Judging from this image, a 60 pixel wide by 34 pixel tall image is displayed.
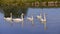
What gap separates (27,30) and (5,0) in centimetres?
1670

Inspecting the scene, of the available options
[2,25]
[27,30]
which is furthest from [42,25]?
[2,25]

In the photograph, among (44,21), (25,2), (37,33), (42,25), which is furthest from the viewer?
(25,2)

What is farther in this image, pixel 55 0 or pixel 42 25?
pixel 55 0

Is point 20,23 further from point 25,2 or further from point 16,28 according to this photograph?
point 25,2

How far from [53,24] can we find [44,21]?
3.04ft

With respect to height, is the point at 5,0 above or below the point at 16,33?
above

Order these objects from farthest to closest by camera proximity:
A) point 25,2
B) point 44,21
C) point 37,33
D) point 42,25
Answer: point 25,2 → point 44,21 → point 42,25 → point 37,33

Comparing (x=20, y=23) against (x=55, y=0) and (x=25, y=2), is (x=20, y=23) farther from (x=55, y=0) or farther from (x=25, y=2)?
(x=55, y=0)

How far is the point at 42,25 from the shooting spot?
40.8ft

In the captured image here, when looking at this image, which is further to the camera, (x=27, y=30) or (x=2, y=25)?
(x=2, y=25)

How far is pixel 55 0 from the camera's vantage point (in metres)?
28.4

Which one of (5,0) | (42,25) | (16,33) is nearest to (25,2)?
(5,0)

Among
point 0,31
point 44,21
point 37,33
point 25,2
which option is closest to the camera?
point 37,33

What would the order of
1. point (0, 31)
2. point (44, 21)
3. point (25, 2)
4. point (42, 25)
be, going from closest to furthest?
point (0, 31) → point (42, 25) → point (44, 21) → point (25, 2)
